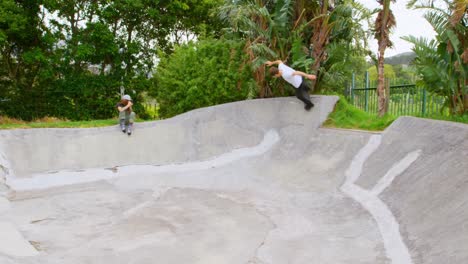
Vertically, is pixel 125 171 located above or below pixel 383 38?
below

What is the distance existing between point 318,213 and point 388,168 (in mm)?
1686

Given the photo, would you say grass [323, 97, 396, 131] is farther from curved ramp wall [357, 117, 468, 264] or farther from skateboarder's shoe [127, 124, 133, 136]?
skateboarder's shoe [127, 124, 133, 136]

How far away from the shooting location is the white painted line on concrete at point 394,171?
5.81 metres

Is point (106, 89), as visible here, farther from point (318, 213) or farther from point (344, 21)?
point (318, 213)

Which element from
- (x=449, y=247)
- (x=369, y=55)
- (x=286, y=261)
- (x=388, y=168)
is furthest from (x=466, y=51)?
(x=286, y=261)

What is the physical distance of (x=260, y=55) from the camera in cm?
1069

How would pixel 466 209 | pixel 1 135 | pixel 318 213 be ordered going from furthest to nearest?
pixel 1 135 < pixel 318 213 < pixel 466 209

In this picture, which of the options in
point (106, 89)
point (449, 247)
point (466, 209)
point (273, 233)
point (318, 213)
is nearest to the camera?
point (449, 247)

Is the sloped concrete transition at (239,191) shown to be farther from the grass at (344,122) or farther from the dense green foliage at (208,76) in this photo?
the dense green foliage at (208,76)

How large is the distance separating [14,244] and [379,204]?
16.0 feet

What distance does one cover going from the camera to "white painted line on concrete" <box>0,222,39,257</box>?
12.6 ft

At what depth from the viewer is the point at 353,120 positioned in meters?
9.34

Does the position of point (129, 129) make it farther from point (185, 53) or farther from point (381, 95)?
point (381, 95)

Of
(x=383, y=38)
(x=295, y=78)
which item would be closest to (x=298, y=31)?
(x=295, y=78)
